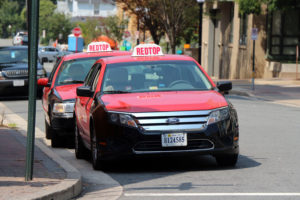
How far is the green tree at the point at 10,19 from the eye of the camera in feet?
497

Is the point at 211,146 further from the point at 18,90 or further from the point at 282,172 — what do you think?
the point at 18,90

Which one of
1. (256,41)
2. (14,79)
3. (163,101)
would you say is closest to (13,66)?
(14,79)

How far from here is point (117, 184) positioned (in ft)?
30.0

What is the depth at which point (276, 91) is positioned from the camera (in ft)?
102

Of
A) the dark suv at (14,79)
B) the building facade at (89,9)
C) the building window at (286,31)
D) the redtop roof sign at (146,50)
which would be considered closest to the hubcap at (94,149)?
the redtop roof sign at (146,50)

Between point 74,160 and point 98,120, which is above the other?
point 98,120

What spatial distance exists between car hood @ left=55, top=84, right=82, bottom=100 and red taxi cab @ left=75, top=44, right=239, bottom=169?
7.29 ft

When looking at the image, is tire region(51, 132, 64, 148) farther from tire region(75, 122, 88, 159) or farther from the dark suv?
the dark suv

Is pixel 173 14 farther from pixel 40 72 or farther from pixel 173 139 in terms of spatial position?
pixel 173 139

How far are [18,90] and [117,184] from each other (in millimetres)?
17534

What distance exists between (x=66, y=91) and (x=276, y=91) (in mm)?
18734

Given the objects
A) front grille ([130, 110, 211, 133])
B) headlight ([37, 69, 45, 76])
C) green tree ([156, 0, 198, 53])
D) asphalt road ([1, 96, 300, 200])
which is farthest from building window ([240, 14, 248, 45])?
front grille ([130, 110, 211, 133])

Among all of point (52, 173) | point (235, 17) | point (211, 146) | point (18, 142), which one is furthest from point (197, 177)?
point (235, 17)

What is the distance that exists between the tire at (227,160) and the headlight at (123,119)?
130cm
